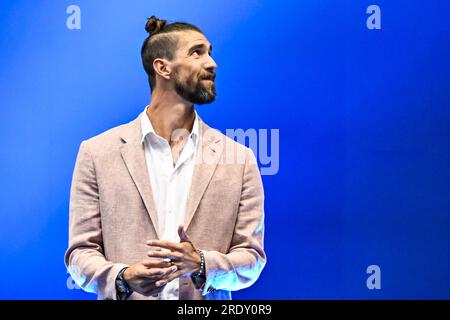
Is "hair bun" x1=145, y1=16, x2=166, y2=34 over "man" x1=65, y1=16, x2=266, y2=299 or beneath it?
over

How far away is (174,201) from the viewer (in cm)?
246

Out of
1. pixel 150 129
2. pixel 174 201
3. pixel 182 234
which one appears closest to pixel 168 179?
pixel 174 201

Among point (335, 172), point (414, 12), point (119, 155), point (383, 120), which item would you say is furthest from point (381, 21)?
point (119, 155)

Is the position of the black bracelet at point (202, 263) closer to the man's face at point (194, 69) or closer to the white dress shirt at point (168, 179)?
the white dress shirt at point (168, 179)

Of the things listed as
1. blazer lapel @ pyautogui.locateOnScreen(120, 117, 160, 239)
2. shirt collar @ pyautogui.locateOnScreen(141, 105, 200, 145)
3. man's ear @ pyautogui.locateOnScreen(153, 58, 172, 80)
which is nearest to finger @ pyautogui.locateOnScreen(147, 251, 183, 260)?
blazer lapel @ pyautogui.locateOnScreen(120, 117, 160, 239)

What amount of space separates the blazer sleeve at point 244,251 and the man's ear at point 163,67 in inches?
15.9

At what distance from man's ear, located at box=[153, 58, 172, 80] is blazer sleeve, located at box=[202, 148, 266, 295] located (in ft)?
1.33

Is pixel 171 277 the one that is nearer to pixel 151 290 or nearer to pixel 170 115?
pixel 151 290

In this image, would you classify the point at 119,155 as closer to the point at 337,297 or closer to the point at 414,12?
the point at 337,297

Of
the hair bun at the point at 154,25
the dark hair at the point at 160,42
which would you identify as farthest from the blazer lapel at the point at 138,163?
the hair bun at the point at 154,25

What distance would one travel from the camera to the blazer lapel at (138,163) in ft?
7.91

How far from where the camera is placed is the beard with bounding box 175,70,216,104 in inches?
101

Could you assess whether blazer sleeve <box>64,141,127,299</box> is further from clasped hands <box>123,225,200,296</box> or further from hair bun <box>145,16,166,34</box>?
hair bun <box>145,16,166,34</box>

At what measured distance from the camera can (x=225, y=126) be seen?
124 inches
